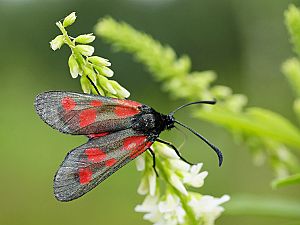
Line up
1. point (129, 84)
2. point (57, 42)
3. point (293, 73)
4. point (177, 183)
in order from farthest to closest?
point (129, 84), point (293, 73), point (177, 183), point (57, 42)

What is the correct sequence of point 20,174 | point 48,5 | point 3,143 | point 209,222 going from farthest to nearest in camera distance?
point 48,5 < point 3,143 < point 20,174 < point 209,222

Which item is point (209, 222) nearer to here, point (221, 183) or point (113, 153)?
point (113, 153)

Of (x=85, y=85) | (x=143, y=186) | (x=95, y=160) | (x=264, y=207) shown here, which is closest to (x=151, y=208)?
(x=143, y=186)

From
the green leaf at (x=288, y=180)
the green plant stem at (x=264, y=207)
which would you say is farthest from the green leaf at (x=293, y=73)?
the green leaf at (x=288, y=180)

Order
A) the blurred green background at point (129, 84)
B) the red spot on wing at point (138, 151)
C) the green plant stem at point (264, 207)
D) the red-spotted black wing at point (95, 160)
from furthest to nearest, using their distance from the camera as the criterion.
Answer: the blurred green background at point (129, 84) → the green plant stem at point (264, 207) → the red spot on wing at point (138, 151) → the red-spotted black wing at point (95, 160)

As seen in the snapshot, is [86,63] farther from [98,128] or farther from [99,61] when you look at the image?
[98,128]

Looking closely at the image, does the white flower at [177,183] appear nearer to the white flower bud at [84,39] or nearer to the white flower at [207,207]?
the white flower at [207,207]

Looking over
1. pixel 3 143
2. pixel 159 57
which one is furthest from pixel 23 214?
pixel 159 57
